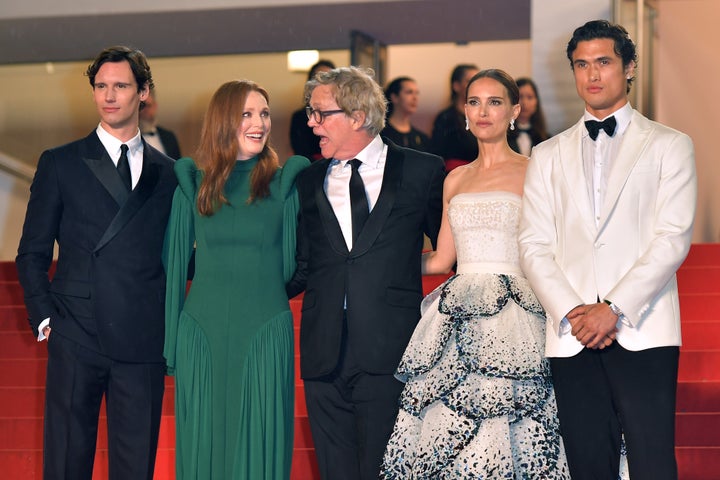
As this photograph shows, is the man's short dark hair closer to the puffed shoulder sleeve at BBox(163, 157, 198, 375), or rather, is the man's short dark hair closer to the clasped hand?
the puffed shoulder sleeve at BBox(163, 157, 198, 375)

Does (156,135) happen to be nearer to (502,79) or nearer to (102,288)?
(102,288)

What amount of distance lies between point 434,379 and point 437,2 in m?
6.37

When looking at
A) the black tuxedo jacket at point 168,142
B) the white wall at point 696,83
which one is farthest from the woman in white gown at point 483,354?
the white wall at point 696,83

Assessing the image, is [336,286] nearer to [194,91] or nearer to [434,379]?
[434,379]

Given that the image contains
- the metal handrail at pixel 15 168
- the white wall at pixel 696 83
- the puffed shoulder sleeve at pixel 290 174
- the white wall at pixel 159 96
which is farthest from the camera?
the white wall at pixel 159 96

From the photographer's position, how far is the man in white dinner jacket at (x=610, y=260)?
371 centimetres

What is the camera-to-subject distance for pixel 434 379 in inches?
166

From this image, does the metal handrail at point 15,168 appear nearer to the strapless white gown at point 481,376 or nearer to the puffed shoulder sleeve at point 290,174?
the puffed shoulder sleeve at point 290,174

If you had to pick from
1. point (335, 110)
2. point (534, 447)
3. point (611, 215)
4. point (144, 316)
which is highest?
point (335, 110)

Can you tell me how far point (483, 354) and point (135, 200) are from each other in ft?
4.61

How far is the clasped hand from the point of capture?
371 cm

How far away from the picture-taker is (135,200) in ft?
14.6

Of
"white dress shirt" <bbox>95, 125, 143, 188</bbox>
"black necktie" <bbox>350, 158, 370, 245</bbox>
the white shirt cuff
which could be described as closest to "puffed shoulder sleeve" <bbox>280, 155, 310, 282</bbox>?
"black necktie" <bbox>350, 158, 370, 245</bbox>

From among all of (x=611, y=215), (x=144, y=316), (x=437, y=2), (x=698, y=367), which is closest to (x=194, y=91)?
(x=437, y=2)
